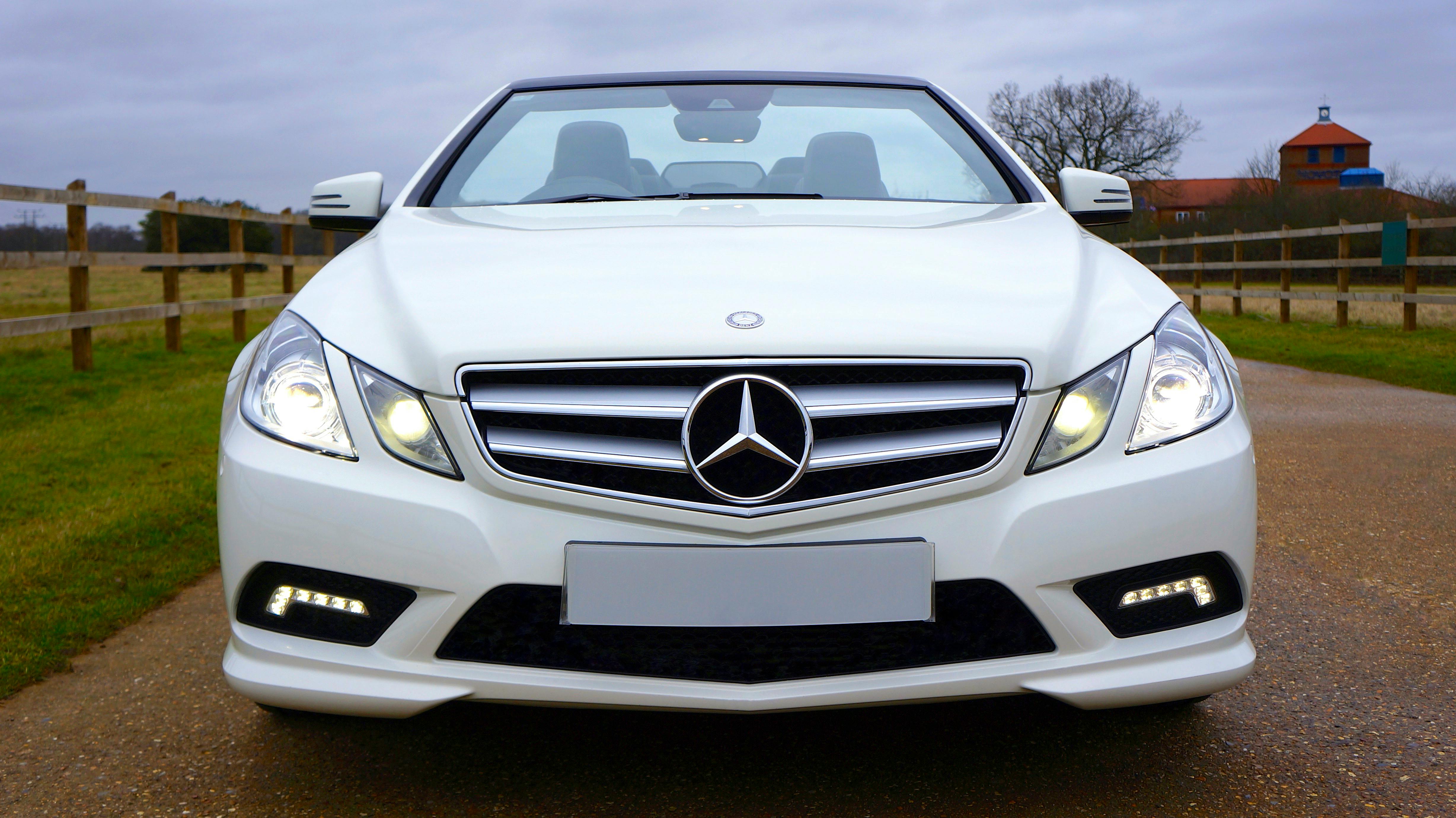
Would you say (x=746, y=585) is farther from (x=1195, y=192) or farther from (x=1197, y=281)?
(x=1195, y=192)

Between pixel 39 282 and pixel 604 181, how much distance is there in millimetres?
35531

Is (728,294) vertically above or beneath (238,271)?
beneath

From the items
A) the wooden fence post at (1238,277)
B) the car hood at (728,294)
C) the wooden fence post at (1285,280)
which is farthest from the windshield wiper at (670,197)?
the wooden fence post at (1238,277)

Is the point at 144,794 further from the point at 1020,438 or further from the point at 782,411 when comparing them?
the point at 1020,438

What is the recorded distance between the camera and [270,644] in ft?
6.34

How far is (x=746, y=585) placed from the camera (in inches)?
70.7

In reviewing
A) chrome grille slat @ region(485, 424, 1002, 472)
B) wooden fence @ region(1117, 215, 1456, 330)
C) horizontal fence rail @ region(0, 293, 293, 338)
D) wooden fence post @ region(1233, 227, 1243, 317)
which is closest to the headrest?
chrome grille slat @ region(485, 424, 1002, 472)

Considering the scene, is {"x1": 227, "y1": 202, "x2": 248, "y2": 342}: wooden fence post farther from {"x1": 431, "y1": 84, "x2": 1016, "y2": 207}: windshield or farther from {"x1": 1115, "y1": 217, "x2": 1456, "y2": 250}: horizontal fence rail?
{"x1": 1115, "y1": 217, "x2": 1456, "y2": 250}: horizontal fence rail

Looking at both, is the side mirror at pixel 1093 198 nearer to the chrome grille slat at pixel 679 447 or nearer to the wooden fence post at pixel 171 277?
the chrome grille slat at pixel 679 447

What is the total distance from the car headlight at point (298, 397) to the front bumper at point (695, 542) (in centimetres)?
3

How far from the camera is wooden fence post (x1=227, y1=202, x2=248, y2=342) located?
11.4m

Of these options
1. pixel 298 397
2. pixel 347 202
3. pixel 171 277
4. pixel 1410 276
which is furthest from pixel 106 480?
pixel 1410 276

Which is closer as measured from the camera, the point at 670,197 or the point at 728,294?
the point at 728,294

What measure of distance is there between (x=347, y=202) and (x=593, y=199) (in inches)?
26.6
